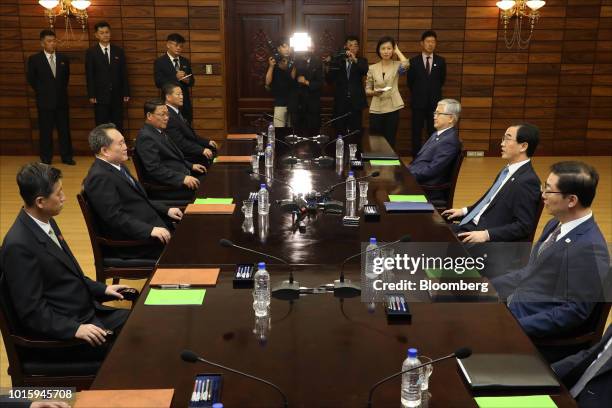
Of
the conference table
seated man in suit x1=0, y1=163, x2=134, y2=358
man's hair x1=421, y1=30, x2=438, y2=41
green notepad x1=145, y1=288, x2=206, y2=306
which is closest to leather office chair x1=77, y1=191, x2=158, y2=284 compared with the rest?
the conference table

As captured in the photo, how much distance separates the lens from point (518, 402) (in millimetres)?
2180

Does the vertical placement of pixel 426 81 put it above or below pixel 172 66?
below

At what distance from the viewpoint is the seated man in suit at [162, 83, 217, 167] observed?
660cm

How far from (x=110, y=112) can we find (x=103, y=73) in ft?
1.93

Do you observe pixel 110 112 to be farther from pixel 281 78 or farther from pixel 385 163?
pixel 385 163

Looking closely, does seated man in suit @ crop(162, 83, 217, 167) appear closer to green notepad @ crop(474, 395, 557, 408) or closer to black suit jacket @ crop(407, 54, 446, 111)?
black suit jacket @ crop(407, 54, 446, 111)

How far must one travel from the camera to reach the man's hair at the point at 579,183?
3150mm

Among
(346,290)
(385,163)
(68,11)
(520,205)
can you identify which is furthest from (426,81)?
(346,290)

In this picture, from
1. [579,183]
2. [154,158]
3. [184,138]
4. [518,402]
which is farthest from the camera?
[184,138]

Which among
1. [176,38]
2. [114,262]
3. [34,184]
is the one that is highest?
[176,38]

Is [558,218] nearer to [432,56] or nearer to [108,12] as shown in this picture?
[432,56]

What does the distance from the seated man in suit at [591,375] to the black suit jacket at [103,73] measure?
812cm

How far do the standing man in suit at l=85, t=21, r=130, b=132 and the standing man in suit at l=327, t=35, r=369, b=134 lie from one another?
299 centimetres

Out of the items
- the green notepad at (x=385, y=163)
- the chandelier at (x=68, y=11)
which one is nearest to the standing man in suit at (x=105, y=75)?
the chandelier at (x=68, y=11)
